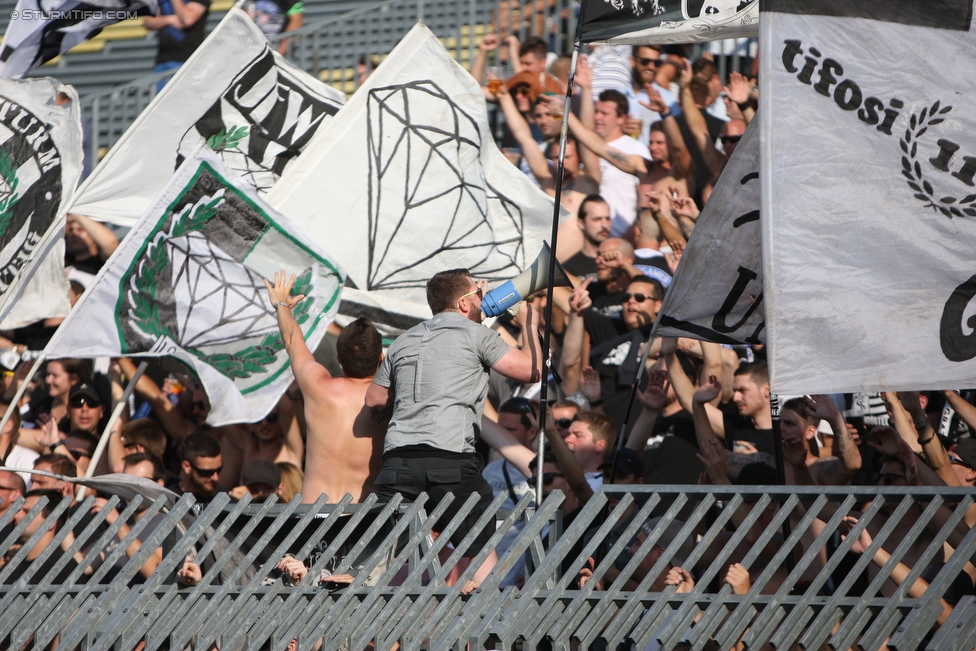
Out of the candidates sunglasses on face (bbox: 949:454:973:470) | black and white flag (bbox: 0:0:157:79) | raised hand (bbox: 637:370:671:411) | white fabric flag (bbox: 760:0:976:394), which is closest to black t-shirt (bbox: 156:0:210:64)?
black and white flag (bbox: 0:0:157:79)

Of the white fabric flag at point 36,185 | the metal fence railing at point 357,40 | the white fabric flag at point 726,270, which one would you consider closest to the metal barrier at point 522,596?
the white fabric flag at point 726,270

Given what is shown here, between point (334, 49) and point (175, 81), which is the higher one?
point (175, 81)

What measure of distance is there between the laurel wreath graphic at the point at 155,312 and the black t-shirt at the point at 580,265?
2.26 metres

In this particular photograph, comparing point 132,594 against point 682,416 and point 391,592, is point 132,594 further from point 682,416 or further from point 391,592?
point 682,416

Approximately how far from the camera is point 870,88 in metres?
4.54

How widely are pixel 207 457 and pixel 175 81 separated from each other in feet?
7.69

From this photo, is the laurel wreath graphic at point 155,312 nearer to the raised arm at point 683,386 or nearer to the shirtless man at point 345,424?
the shirtless man at point 345,424

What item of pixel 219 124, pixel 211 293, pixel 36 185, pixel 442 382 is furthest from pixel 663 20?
pixel 36 185

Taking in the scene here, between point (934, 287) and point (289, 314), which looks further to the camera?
point (289, 314)

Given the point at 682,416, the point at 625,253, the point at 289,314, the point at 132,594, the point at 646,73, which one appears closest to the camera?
the point at 132,594

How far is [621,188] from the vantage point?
8477mm

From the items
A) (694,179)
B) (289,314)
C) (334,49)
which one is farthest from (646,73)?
(289,314)

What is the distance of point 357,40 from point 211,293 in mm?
4791

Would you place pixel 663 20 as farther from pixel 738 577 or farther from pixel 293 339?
pixel 738 577
